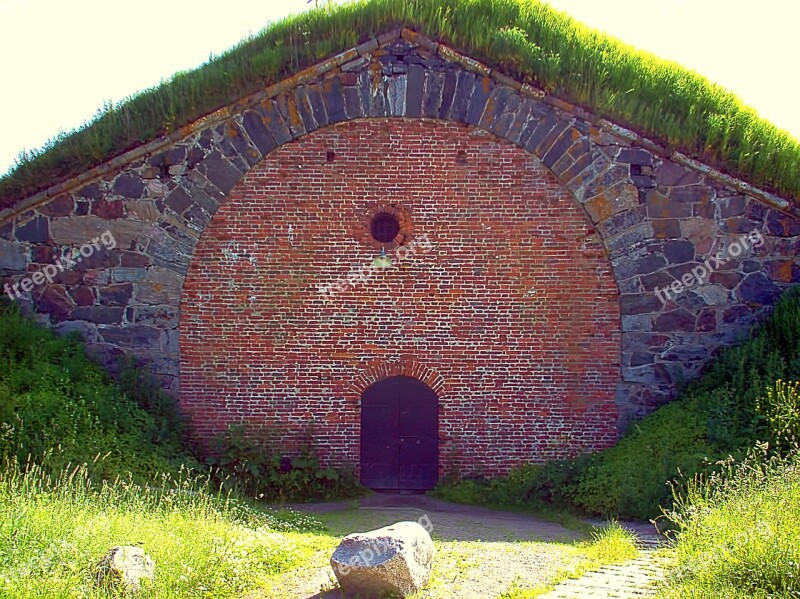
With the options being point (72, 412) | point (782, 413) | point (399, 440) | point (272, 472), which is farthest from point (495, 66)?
point (72, 412)

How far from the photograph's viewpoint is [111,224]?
11.4 m

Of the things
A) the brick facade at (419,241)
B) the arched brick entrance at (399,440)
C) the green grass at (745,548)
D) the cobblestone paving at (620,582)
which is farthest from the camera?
the arched brick entrance at (399,440)

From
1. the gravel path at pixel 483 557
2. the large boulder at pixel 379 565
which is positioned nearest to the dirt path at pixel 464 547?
the gravel path at pixel 483 557

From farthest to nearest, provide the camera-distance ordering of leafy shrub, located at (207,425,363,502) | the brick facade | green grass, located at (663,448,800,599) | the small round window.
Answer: the small round window, the brick facade, leafy shrub, located at (207,425,363,502), green grass, located at (663,448,800,599)

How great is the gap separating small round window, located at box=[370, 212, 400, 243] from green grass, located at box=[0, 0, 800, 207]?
2300 millimetres

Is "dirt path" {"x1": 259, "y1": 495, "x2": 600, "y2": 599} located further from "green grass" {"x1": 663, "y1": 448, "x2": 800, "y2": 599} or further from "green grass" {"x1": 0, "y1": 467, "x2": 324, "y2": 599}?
"green grass" {"x1": 663, "y1": 448, "x2": 800, "y2": 599}

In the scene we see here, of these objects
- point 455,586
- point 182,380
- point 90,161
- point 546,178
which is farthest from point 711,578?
point 90,161

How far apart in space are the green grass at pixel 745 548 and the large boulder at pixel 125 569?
3.73 m

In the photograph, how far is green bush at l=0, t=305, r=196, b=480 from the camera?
9508mm

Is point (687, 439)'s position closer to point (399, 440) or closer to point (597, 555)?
point (597, 555)

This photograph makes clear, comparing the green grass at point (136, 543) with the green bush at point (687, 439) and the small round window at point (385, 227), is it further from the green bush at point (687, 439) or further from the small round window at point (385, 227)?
the small round window at point (385, 227)

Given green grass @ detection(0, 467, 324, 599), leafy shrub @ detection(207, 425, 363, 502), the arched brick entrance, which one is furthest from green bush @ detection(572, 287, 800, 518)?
green grass @ detection(0, 467, 324, 599)

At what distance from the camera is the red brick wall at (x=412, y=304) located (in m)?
11.4

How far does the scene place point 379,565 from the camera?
6.25 meters
